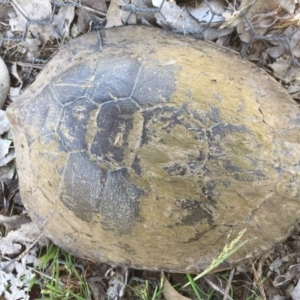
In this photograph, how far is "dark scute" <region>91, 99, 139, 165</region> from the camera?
1.63 metres

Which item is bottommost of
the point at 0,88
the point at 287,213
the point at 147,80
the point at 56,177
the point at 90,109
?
the point at 0,88

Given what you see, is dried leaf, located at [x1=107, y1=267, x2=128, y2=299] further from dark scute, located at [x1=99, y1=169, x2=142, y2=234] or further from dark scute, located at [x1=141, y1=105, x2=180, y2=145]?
dark scute, located at [x1=141, y1=105, x2=180, y2=145]

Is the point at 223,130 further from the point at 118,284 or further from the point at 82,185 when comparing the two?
the point at 118,284

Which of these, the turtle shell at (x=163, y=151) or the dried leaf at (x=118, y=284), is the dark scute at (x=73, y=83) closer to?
the turtle shell at (x=163, y=151)

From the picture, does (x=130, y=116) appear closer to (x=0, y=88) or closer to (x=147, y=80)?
(x=147, y=80)

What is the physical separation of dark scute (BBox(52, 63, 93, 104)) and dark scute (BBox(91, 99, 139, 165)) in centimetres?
14

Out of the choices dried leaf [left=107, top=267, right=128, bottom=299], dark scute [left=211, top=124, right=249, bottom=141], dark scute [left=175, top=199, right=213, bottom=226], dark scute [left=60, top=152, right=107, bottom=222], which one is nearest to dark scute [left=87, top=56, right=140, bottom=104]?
dark scute [left=60, top=152, right=107, bottom=222]

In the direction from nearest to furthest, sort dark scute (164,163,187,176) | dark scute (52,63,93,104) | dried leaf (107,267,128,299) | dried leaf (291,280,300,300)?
1. dark scute (164,163,187,176)
2. dark scute (52,63,93,104)
3. dried leaf (291,280,300,300)
4. dried leaf (107,267,128,299)

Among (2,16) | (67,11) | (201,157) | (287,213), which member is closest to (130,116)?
(201,157)

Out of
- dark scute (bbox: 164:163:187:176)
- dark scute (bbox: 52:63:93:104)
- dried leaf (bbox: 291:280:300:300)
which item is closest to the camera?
dark scute (bbox: 164:163:187:176)

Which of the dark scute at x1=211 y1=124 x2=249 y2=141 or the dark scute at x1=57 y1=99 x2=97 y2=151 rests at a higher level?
the dark scute at x1=211 y1=124 x2=249 y2=141

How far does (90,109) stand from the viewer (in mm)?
1682

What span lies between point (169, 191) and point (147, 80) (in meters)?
0.40

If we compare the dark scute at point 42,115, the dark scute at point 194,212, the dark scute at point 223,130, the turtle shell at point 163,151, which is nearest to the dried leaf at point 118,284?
the turtle shell at point 163,151
